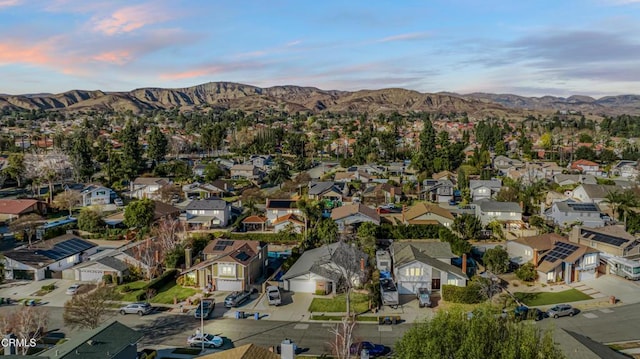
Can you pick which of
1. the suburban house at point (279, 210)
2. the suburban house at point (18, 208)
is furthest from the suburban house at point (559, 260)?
the suburban house at point (18, 208)

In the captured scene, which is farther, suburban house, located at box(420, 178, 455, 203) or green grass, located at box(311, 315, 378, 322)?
suburban house, located at box(420, 178, 455, 203)

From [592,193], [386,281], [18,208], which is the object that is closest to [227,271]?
[386,281]

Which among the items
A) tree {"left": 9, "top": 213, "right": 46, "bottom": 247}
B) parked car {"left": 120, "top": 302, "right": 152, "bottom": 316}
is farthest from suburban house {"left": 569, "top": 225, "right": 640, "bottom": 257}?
tree {"left": 9, "top": 213, "right": 46, "bottom": 247}

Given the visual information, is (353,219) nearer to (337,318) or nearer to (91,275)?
(337,318)

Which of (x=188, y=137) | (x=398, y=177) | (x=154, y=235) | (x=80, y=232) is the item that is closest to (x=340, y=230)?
(x=154, y=235)

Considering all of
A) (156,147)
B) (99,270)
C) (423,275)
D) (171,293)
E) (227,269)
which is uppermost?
(156,147)

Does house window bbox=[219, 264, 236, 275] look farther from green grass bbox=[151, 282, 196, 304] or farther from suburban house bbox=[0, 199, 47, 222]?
suburban house bbox=[0, 199, 47, 222]
